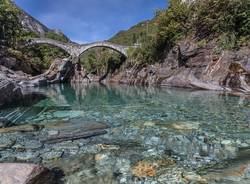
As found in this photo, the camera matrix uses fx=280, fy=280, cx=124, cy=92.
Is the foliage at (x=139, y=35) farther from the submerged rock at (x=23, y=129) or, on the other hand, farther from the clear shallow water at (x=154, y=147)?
the submerged rock at (x=23, y=129)

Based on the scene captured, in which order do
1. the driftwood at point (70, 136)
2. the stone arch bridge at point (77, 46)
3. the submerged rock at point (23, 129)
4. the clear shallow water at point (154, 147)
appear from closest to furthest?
the clear shallow water at point (154, 147) → the driftwood at point (70, 136) → the submerged rock at point (23, 129) → the stone arch bridge at point (77, 46)

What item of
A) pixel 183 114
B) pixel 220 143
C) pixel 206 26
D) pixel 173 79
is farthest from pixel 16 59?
pixel 220 143

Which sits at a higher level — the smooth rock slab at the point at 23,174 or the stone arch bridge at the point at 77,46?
the stone arch bridge at the point at 77,46

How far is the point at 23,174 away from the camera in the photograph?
13.8 feet

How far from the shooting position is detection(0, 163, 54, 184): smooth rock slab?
408 cm

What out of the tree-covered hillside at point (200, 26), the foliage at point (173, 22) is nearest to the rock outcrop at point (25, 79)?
the tree-covered hillside at point (200, 26)

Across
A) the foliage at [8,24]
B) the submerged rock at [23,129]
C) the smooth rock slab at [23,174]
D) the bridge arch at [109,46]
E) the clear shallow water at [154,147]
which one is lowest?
the submerged rock at [23,129]

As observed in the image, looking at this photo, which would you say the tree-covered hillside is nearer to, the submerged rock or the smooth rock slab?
the submerged rock

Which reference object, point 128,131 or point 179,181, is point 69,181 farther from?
point 128,131

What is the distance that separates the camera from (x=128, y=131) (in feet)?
27.6

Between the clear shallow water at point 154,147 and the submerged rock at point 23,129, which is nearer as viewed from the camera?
the clear shallow water at point 154,147

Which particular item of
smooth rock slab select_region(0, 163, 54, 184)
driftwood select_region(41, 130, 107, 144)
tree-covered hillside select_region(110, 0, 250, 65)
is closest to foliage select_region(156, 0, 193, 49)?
tree-covered hillside select_region(110, 0, 250, 65)

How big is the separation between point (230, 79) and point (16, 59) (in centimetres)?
3315

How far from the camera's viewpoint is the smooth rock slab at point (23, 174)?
4.08 meters
